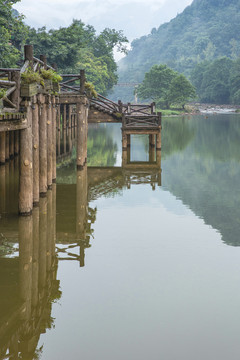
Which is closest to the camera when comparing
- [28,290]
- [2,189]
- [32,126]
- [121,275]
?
[28,290]

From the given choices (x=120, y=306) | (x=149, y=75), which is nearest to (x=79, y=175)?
(x=120, y=306)

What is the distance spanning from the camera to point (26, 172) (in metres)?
14.7

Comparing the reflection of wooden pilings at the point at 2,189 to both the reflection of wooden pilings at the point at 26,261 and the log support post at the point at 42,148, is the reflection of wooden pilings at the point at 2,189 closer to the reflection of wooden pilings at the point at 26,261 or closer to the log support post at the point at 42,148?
the log support post at the point at 42,148

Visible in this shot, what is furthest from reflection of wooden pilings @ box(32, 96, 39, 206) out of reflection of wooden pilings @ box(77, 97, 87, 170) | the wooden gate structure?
reflection of wooden pilings @ box(77, 97, 87, 170)

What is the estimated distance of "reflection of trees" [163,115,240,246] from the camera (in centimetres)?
1669

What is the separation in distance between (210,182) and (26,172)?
12193 mm

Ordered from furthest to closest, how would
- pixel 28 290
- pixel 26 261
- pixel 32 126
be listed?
pixel 32 126, pixel 26 261, pixel 28 290

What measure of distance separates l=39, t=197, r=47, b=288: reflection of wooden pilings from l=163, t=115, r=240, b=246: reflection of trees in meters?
4.94

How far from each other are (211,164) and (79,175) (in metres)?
9.57

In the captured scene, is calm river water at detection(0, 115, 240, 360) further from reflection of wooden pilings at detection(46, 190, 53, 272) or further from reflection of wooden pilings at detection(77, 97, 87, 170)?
reflection of wooden pilings at detection(77, 97, 87, 170)

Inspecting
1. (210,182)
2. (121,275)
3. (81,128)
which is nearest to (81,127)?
(81,128)

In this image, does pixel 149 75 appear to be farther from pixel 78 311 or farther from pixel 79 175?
pixel 78 311

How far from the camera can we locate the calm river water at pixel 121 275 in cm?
819

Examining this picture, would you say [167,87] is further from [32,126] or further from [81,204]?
[32,126]
